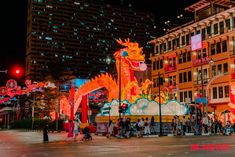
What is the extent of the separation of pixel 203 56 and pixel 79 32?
399 feet

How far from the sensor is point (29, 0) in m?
160

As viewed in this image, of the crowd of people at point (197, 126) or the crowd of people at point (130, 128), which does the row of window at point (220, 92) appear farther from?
the crowd of people at point (130, 128)

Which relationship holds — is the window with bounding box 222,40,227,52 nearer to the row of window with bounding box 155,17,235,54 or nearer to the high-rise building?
the row of window with bounding box 155,17,235,54

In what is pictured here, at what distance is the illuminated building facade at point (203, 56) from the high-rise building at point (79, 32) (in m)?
95.1

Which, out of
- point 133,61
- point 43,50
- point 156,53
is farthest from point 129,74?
point 43,50

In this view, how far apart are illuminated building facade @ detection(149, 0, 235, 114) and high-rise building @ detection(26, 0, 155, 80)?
95086mm

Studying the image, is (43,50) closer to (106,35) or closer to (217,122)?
(106,35)

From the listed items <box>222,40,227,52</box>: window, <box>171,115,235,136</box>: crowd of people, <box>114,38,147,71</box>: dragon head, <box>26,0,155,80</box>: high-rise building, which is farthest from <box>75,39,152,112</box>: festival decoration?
<box>26,0,155,80</box>: high-rise building

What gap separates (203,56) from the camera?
57656 millimetres

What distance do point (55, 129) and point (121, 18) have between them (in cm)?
13828

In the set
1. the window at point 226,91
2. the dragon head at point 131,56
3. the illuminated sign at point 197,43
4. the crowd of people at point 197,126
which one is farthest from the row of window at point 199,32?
the crowd of people at point 197,126

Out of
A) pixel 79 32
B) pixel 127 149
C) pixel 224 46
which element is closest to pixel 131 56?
pixel 224 46

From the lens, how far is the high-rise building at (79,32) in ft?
516

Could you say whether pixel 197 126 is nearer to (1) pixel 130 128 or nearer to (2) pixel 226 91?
(1) pixel 130 128
